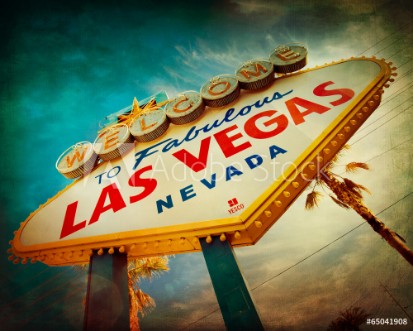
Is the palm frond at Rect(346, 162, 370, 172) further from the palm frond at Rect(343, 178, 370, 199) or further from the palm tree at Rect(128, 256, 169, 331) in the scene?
the palm tree at Rect(128, 256, 169, 331)

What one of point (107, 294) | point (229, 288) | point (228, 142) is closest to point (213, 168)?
point (228, 142)

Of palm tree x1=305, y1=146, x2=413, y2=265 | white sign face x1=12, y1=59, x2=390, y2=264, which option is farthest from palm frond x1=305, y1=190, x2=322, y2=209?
white sign face x1=12, y1=59, x2=390, y2=264

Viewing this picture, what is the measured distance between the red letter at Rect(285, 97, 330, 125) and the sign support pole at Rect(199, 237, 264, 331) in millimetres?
2421

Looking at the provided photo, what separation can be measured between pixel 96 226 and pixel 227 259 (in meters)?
2.20

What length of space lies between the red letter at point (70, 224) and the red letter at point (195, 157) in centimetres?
196

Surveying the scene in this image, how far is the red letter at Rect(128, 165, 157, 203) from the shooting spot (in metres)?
4.16

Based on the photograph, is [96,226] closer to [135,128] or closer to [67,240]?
[67,240]

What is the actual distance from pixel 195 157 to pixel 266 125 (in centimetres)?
137

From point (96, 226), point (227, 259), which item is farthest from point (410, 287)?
point (96, 226)

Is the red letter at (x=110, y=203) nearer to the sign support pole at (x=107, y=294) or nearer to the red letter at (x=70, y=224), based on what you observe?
the red letter at (x=70, y=224)

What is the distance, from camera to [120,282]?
11.8ft

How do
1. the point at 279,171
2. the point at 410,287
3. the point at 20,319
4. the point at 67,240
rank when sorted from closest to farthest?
1. the point at 279,171
2. the point at 67,240
3. the point at 410,287
4. the point at 20,319

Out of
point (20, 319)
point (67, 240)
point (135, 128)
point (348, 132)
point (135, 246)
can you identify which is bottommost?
point (135, 246)

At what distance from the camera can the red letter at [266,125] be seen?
13.6 feet
